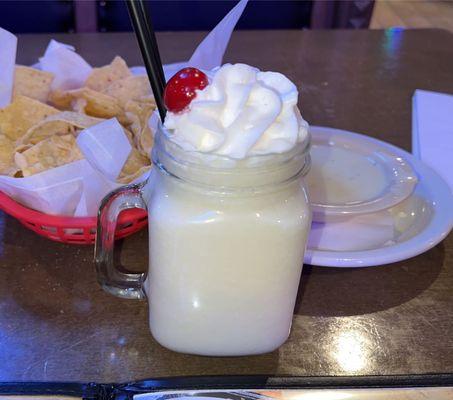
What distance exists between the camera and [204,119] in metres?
0.52

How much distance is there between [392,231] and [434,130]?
437 millimetres

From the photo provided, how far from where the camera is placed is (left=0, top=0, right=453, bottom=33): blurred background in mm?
1981

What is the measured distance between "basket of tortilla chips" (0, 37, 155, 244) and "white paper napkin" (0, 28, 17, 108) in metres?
0.02

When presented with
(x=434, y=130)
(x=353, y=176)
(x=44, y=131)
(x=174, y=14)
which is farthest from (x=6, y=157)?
(x=174, y=14)

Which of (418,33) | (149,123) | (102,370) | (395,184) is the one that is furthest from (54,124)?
(418,33)

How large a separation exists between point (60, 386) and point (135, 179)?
32 cm

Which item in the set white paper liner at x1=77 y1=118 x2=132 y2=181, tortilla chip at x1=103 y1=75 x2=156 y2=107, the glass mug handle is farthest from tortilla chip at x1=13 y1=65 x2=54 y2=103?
the glass mug handle

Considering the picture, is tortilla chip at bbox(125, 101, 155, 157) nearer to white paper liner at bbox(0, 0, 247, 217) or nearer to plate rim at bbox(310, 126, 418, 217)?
white paper liner at bbox(0, 0, 247, 217)

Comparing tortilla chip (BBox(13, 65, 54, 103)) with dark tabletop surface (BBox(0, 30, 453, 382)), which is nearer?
dark tabletop surface (BBox(0, 30, 453, 382))

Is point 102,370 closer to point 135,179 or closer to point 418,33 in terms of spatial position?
point 135,179

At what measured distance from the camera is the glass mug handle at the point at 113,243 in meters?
0.62

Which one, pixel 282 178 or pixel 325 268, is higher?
pixel 282 178

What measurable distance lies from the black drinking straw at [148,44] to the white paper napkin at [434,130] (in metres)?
0.62

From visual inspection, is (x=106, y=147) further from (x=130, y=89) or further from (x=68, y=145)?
(x=130, y=89)
